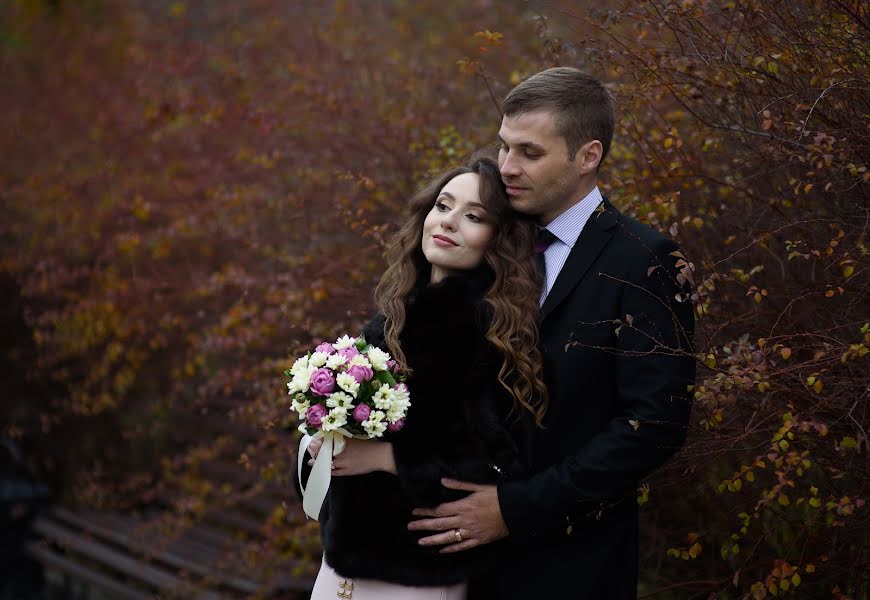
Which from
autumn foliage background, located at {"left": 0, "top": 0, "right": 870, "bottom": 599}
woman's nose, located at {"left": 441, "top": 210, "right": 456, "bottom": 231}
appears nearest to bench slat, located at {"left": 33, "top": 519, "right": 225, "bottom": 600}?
autumn foliage background, located at {"left": 0, "top": 0, "right": 870, "bottom": 599}

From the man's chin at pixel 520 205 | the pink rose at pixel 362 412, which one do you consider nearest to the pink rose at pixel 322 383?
the pink rose at pixel 362 412

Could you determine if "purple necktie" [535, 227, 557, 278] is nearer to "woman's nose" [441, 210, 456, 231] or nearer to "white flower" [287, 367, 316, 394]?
"woman's nose" [441, 210, 456, 231]

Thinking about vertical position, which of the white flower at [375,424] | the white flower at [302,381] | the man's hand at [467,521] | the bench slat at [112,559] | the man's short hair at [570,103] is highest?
the man's short hair at [570,103]

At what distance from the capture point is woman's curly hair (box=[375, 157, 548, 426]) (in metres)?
2.93

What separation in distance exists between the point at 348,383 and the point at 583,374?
2.33 ft

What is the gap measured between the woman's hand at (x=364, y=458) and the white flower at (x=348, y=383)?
0.85 feet

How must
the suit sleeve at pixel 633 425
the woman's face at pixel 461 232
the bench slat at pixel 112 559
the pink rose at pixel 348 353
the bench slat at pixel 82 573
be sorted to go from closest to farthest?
the suit sleeve at pixel 633 425 → the pink rose at pixel 348 353 → the woman's face at pixel 461 232 → the bench slat at pixel 112 559 → the bench slat at pixel 82 573

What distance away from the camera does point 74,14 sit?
10.2 metres

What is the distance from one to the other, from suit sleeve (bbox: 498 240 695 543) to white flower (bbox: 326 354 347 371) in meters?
0.60

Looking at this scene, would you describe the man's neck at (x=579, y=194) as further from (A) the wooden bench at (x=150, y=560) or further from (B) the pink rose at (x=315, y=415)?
(A) the wooden bench at (x=150, y=560)

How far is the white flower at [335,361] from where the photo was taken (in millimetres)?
2877

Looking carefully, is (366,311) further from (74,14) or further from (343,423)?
(74,14)

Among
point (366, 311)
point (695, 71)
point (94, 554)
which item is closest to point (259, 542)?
point (94, 554)

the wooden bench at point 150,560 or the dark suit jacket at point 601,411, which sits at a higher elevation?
the dark suit jacket at point 601,411
